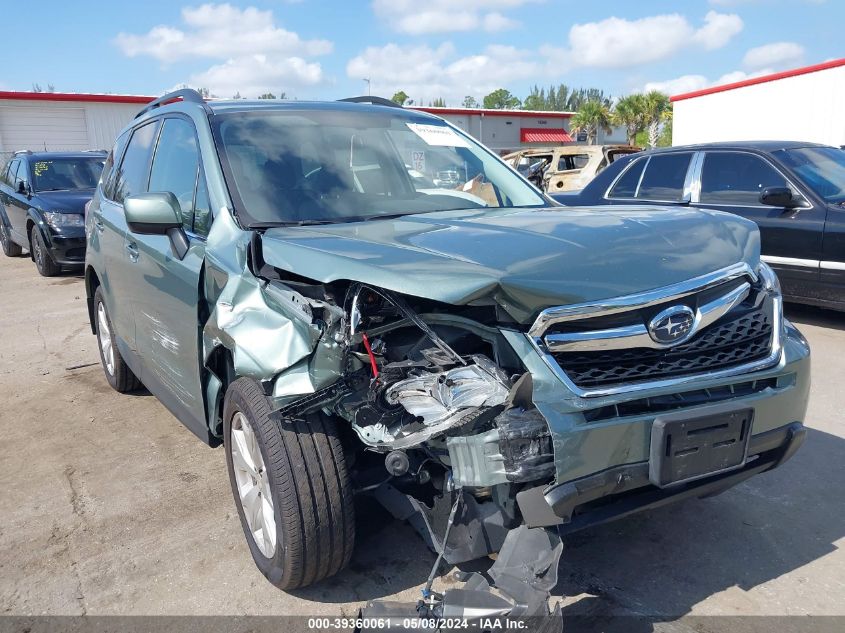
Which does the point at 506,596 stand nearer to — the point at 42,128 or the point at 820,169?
the point at 820,169

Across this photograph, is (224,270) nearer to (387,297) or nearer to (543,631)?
(387,297)

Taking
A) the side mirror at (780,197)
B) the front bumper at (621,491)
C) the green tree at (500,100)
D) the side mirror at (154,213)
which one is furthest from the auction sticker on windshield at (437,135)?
the green tree at (500,100)

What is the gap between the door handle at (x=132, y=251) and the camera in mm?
3832

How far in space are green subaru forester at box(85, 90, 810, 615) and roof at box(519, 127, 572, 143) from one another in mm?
45271

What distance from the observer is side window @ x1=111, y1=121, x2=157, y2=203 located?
13.6 ft

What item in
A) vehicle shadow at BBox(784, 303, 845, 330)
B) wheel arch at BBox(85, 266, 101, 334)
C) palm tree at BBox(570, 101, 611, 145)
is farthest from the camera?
palm tree at BBox(570, 101, 611, 145)

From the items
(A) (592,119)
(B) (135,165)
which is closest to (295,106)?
(B) (135,165)

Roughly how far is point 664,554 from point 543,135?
47.5 meters

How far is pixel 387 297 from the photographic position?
A: 2.33 m

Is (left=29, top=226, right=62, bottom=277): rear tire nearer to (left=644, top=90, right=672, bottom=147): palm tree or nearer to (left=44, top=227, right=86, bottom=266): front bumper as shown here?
(left=44, top=227, right=86, bottom=266): front bumper

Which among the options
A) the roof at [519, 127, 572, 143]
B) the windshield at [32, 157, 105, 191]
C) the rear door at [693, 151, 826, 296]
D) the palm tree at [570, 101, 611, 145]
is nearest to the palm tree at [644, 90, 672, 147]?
the palm tree at [570, 101, 611, 145]

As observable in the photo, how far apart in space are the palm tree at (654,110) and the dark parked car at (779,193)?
4155 cm

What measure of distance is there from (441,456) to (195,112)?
7.36ft

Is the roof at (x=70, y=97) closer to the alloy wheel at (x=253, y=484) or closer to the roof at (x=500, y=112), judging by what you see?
the roof at (x=500, y=112)
